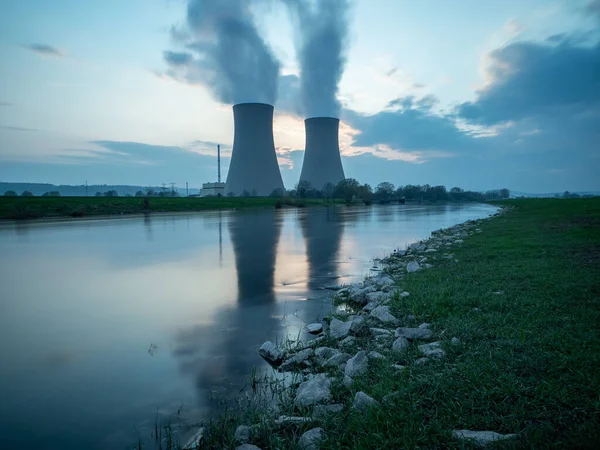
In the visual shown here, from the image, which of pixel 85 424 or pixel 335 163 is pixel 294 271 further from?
pixel 335 163

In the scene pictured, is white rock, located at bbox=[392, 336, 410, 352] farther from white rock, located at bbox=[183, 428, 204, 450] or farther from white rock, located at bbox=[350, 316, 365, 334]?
white rock, located at bbox=[183, 428, 204, 450]

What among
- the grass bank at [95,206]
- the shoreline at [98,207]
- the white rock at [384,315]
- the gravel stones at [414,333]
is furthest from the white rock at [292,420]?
the grass bank at [95,206]

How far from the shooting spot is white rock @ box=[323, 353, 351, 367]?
112 inches

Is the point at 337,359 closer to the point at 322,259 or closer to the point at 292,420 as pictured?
the point at 292,420

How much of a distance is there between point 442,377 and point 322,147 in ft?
130

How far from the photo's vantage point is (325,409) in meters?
2.16

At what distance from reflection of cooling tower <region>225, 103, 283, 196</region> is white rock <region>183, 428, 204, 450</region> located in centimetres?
3235

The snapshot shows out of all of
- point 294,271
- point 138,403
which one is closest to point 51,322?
point 138,403

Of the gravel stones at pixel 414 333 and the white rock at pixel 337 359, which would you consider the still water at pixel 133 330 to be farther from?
the gravel stones at pixel 414 333

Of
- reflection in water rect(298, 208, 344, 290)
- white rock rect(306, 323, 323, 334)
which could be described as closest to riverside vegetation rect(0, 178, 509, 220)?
reflection in water rect(298, 208, 344, 290)

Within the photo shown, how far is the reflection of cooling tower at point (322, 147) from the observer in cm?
4031

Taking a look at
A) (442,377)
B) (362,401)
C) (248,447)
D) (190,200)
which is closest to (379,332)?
(442,377)

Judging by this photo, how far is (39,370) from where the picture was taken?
10.2ft

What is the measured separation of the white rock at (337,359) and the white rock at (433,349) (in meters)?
0.58
